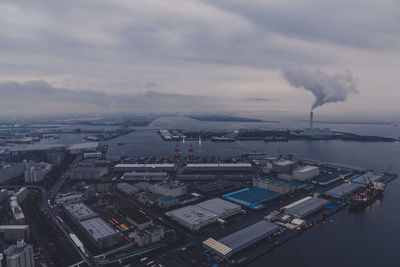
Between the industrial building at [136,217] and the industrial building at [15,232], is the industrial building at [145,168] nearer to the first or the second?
the industrial building at [136,217]

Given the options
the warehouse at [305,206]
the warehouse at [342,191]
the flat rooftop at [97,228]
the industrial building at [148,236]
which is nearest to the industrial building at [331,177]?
the warehouse at [342,191]

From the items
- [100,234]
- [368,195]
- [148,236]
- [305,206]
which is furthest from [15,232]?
[368,195]

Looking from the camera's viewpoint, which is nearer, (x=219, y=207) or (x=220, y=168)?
(x=219, y=207)

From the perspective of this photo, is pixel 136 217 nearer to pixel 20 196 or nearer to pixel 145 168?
pixel 20 196

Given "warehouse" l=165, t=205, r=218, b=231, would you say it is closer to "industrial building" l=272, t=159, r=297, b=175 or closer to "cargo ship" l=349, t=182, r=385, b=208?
"cargo ship" l=349, t=182, r=385, b=208

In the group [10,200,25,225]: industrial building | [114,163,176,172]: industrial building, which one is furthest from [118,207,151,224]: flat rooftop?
[114,163,176,172]: industrial building
